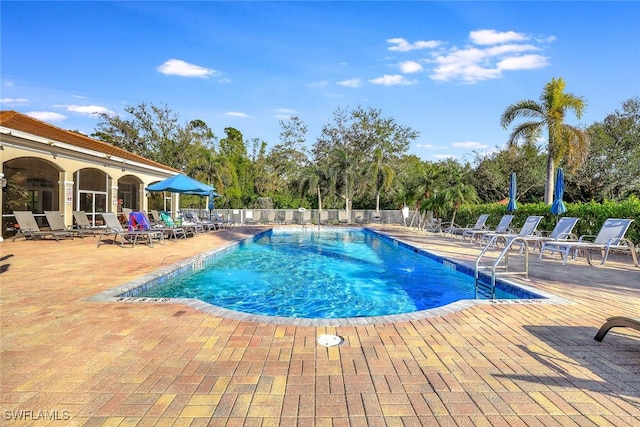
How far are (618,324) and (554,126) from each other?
49.7 ft

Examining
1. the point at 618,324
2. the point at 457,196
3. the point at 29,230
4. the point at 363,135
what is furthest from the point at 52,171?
the point at 363,135

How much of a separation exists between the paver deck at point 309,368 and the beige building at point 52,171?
9.37 meters

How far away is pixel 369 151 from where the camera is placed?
33219mm

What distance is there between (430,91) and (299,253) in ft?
43.4

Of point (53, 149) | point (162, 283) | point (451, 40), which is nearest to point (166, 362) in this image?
point (162, 283)

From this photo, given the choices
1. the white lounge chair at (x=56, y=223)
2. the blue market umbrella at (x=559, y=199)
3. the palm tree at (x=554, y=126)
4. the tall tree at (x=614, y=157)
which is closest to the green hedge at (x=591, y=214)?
the blue market umbrella at (x=559, y=199)

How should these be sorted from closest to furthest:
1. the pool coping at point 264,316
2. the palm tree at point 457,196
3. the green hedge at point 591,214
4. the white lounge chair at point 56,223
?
the pool coping at point 264,316 → the green hedge at point 591,214 → the white lounge chair at point 56,223 → the palm tree at point 457,196

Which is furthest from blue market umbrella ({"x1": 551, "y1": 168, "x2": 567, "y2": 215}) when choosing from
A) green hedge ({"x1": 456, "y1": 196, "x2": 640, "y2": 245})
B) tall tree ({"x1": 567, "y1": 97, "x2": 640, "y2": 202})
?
tall tree ({"x1": 567, "y1": 97, "x2": 640, "y2": 202})

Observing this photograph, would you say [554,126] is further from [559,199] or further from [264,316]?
[264,316]

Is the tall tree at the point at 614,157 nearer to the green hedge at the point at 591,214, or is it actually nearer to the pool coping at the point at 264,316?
the green hedge at the point at 591,214

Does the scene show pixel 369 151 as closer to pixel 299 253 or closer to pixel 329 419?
pixel 299 253

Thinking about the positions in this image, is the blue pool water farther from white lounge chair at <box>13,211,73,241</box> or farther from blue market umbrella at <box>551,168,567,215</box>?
white lounge chair at <box>13,211,73,241</box>

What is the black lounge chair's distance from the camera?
272 centimetres

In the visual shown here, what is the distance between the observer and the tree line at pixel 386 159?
51.5ft
